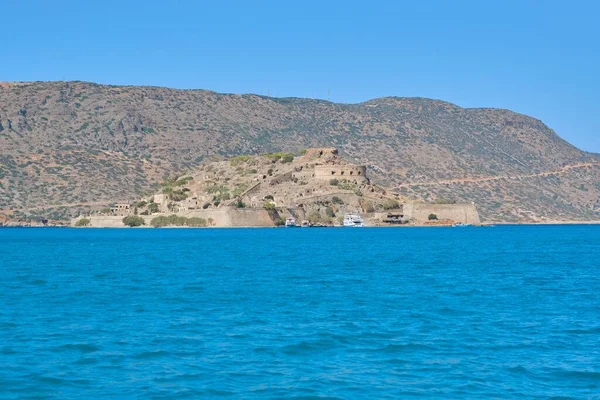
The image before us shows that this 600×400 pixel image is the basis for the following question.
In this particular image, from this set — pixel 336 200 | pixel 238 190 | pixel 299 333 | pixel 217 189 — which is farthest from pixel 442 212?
pixel 299 333

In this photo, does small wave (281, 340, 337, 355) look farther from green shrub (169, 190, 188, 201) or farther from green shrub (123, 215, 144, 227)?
green shrub (169, 190, 188, 201)

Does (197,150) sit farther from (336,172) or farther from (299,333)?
(299,333)

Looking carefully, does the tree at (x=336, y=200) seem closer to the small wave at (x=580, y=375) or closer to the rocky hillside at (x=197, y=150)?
the rocky hillside at (x=197, y=150)

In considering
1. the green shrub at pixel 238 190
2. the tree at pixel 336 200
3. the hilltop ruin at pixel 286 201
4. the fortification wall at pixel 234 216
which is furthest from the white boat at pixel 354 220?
the green shrub at pixel 238 190

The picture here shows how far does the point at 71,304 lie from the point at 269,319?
23.0 ft

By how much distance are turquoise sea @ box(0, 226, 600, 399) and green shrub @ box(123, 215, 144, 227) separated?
78039mm

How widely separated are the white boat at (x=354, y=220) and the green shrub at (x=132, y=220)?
81.4ft

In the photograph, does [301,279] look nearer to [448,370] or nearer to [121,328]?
[121,328]

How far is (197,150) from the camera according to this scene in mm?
172875

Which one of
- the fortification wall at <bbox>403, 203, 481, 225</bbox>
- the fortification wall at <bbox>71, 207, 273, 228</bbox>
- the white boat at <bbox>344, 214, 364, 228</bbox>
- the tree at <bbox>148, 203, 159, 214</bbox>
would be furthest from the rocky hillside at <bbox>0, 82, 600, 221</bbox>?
the white boat at <bbox>344, 214, 364, 228</bbox>

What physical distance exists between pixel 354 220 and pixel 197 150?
58.8 m

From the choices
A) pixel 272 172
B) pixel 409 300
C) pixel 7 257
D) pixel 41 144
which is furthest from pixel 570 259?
pixel 41 144

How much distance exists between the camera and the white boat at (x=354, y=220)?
120m

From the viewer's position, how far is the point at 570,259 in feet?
183
